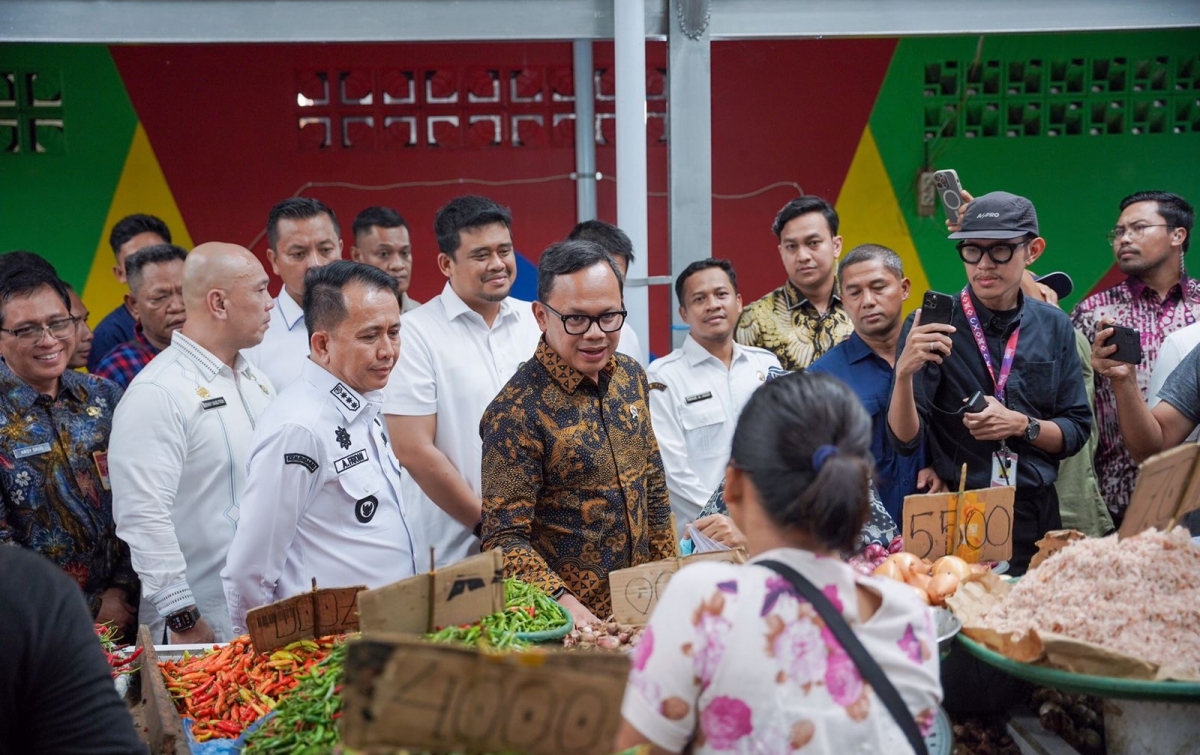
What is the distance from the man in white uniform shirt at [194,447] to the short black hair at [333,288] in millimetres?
523

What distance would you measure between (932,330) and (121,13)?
10.7 ft

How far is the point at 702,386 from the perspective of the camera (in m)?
4.04

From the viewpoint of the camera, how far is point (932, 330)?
10.1ft

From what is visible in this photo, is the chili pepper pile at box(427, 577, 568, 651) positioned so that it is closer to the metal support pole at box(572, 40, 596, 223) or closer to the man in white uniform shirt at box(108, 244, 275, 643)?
the man in white uniform shirt at box(108, 244, 275, 643)

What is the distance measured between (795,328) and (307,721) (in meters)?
2.88

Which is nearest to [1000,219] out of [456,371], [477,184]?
[456,371]

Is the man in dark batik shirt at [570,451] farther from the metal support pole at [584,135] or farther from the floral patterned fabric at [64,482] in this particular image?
the metal support pole at [584,135]

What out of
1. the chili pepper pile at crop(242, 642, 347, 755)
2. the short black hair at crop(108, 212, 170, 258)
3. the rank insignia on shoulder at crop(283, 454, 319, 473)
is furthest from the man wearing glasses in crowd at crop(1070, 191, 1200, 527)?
the short black hair at crop(108, 212, 170, 258)

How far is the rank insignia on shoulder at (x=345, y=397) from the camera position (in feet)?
9.26

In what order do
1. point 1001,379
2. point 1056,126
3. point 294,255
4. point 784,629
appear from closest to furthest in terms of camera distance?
1. point 784,629
2. point 1001,379
3. point 294,255
4. point 1056,126

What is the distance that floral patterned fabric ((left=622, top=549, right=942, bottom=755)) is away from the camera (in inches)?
55.8

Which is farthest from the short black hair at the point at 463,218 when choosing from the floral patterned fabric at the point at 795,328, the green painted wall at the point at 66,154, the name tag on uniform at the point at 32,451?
the green painted wall at the point at 66,154

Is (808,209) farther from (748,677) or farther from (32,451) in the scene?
(748,677)

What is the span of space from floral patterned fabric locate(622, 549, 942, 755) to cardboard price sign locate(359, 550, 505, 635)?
72 cm
